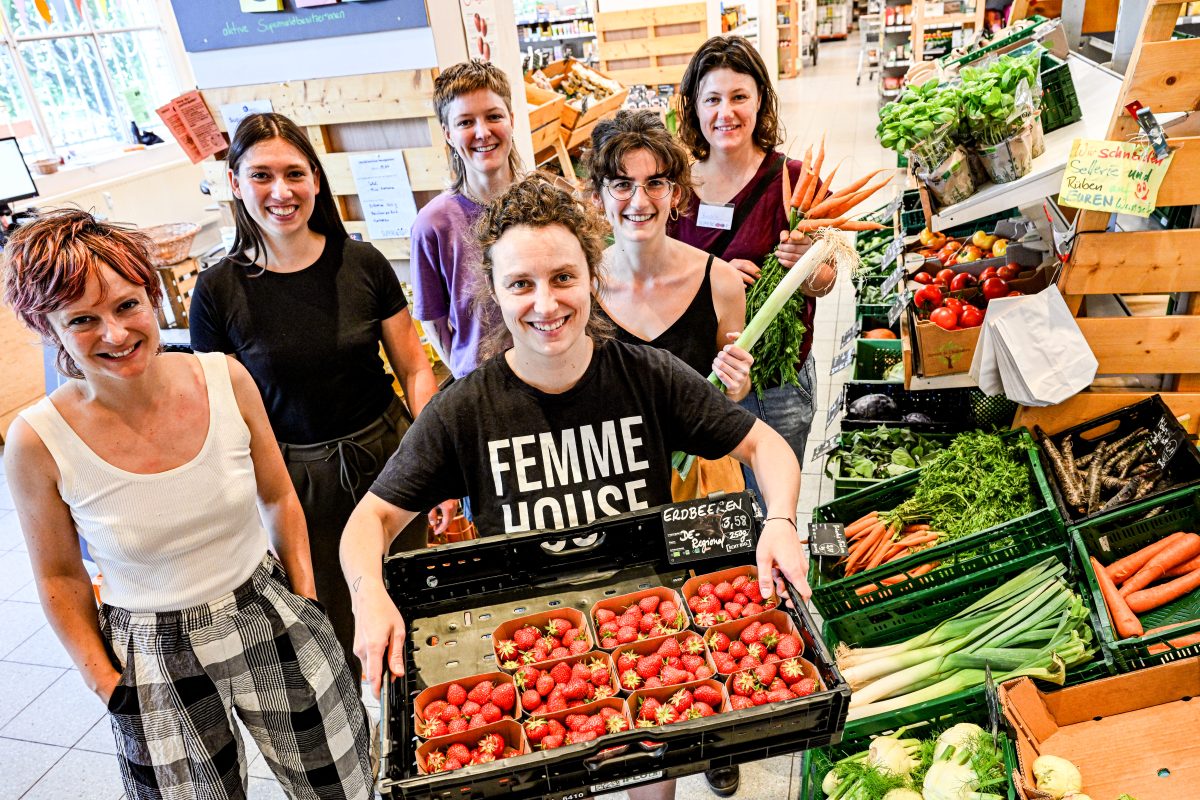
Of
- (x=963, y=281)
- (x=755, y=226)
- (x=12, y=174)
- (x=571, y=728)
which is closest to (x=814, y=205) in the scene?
(x=755, y=226)

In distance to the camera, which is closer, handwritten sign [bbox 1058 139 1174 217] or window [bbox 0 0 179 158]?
handwritten sign [bbox 1058 139 1174 217]

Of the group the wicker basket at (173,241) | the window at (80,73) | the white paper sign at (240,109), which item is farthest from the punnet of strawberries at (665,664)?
the window at (80,73)

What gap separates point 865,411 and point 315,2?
2735mm

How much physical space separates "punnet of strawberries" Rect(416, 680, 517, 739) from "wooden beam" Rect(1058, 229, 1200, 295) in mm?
2120

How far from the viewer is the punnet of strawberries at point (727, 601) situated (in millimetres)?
1504

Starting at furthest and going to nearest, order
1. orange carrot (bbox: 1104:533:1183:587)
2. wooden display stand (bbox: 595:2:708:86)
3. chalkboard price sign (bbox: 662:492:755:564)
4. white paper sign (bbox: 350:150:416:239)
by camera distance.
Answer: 1. wooden display stand (bbox: 595:2:708:86)
2. white paper sign (bbox: 350:150:416:239)
3. orange carrot (bbox: 1104:533:1183:587)
4. chalkboard price sign (bbox: 662:492:755:564)

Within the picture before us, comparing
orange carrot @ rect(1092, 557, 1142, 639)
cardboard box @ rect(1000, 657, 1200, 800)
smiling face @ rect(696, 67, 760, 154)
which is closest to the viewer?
cardboard box @ rect(1000, 657, 1200, 800)

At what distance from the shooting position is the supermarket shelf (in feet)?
8.24

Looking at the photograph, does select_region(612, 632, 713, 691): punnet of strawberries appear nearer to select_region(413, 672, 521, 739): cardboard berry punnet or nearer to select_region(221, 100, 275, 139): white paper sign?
select_region(413, 672, 521, 739): cardboard berry punnet

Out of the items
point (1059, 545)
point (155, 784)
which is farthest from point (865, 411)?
point (155, 784)

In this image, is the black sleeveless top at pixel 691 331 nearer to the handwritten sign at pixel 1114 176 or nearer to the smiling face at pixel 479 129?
the smiling face at pixel 479 129

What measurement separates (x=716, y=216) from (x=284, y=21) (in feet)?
6.23

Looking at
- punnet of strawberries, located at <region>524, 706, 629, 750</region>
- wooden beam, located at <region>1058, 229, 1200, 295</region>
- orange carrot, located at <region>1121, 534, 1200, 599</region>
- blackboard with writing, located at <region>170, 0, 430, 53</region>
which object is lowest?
orange carrot, located at <region>1121, 534, 1200, 599</region>

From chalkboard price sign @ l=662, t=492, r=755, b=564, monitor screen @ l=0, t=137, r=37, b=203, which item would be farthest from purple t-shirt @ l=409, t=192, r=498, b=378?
monitor screen @ l=0, t=137, r=37, b=203
